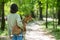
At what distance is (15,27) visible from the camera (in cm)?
717

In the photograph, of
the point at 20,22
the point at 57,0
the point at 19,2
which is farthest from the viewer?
the point at 19,2

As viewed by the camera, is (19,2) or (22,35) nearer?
(22,35)

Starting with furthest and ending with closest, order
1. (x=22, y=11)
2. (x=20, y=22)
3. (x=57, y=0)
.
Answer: (x=22, y=11)
(x=57, y=0)
(x=20, y=22)

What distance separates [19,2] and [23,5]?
1569 mm

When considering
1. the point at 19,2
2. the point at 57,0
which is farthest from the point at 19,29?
the point at 19,2

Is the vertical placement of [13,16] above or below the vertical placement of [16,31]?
above

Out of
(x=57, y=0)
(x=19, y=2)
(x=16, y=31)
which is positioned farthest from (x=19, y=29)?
(x=19, y=2)

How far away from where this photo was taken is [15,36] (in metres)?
7.31

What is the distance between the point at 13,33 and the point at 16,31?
12 centimetres

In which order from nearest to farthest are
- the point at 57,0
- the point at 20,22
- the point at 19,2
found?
1. the point at 20,22
2. the point at 57,0
3. the point at 19,2

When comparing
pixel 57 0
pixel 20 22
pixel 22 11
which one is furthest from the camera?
pixel 22 11

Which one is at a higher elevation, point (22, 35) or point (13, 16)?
point (13, 16)

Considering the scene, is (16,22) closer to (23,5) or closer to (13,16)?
(13,16)

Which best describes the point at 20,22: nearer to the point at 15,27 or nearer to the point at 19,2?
the point at 15,27
